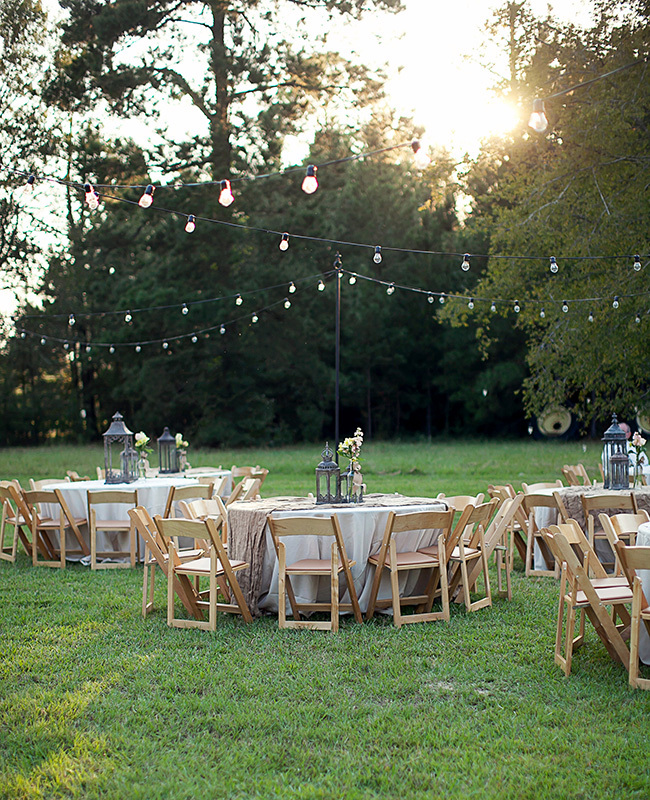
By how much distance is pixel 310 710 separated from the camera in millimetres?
4137

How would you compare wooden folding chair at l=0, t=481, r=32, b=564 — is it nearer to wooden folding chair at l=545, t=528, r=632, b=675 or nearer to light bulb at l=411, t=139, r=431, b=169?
light bulb at l=411, t=139, r=431, b=169

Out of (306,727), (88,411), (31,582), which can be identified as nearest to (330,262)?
(88,411)

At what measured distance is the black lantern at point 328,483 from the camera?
259 inches

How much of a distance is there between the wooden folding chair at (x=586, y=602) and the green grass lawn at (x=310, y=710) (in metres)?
0.13

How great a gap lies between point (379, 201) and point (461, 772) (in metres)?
28.7

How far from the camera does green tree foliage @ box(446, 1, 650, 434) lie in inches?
516

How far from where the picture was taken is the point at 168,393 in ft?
91.8

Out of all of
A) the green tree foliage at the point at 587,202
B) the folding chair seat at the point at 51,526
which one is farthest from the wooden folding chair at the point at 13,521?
the green tree foliage at the point at 587,202

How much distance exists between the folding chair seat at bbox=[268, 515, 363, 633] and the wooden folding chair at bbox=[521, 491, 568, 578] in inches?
105

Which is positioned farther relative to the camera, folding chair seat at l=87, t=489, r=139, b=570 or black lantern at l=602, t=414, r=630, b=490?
folding chair seat at l=87, t=489, r=139, b=570

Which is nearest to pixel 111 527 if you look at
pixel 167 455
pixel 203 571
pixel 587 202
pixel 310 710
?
pixel 167 455

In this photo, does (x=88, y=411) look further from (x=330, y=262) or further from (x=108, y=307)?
(x=330, y=262)

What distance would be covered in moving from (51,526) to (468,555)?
4513 millimetres

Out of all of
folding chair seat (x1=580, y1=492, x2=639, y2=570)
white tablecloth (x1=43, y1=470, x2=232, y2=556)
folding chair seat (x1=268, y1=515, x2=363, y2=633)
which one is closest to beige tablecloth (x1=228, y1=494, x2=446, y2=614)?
folding chair seat (x1=268, y1=515, x2=363, y2=633)
